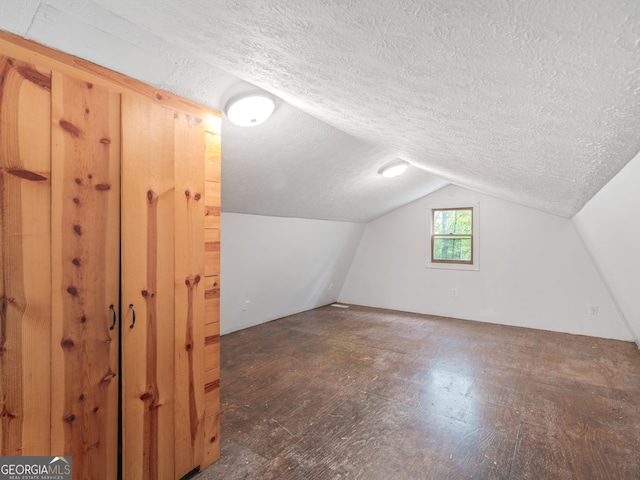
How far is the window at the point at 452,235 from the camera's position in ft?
16.2

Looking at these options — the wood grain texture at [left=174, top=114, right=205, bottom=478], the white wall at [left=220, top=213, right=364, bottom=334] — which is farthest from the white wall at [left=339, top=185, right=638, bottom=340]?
the wood grain texture at [left=174, top=114, right=205, bottom=478]

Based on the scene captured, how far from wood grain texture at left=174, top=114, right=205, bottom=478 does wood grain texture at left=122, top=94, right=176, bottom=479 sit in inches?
1.4

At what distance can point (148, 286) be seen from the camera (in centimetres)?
142

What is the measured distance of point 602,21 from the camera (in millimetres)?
481

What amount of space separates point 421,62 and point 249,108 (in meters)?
1.20

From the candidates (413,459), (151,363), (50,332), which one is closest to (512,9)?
(50,332)

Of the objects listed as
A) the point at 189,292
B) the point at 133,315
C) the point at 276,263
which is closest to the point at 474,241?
the point at 276,263

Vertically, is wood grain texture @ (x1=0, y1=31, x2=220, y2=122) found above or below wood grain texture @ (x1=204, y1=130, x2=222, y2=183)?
above

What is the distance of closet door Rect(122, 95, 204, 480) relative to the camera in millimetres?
1361

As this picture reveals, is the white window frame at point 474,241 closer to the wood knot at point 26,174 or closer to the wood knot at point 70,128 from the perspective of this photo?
the wood knot at point 70,128

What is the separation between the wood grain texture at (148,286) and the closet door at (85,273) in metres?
0.04

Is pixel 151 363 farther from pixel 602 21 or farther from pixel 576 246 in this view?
pixel 576 246

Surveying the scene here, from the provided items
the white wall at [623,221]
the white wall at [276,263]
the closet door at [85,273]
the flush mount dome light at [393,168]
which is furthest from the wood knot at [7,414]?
the flush mount dome light at [393,168]

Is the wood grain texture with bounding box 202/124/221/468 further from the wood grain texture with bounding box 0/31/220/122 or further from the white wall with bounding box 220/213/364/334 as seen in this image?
the white wall with bounding box 220/213/364/334
